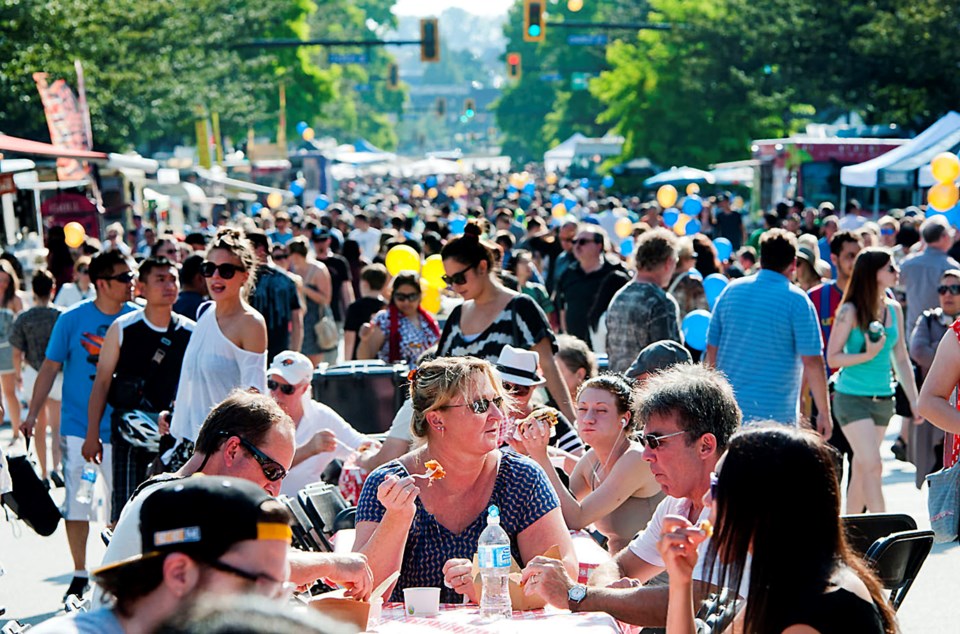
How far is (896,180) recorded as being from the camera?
2442cm

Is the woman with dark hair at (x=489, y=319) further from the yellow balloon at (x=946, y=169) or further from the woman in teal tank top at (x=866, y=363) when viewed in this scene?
the yellow balloon at (x=946, y=169)

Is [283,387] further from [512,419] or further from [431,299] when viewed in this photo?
[431,299]

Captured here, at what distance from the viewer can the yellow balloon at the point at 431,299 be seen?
41.8 ft

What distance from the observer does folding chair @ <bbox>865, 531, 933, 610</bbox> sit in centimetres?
477

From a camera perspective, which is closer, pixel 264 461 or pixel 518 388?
pixel 264 461

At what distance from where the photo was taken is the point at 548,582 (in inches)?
185

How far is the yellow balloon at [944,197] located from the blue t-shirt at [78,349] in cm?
1040

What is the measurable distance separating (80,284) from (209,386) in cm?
666

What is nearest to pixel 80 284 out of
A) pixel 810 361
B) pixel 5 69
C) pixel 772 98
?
pixel 810 361

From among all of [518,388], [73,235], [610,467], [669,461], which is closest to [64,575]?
[518,388]

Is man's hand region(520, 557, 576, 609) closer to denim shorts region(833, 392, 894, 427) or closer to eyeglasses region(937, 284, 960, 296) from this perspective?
denim shorts region(833, 392, 894, 427)

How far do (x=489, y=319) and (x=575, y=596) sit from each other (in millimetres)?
3808

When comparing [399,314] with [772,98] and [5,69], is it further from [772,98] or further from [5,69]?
[772,98]

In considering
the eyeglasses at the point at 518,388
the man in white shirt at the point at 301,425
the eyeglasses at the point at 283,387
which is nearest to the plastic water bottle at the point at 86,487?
the man in white shirt at the point at 301,425
